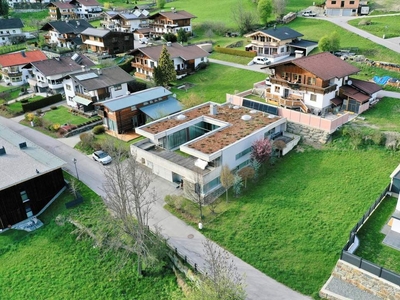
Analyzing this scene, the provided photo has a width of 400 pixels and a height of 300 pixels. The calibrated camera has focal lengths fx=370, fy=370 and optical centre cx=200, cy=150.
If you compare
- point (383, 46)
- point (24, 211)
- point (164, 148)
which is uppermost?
point (383, 46)

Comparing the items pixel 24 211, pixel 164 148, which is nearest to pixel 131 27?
pixel 164 148

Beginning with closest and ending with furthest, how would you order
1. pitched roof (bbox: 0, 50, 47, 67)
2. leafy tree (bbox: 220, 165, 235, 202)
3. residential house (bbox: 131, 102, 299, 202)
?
leafy tree (bbox: 220, 165, 235, 202) → residential house (bbox: 131, 102, 299, 202) → pitched roof (bbox: 0, 50, 47, 67)

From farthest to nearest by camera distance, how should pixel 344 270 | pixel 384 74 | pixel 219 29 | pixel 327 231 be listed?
pixel 219 29, pixel 384 74, pixel 327 231, pixel 344 270

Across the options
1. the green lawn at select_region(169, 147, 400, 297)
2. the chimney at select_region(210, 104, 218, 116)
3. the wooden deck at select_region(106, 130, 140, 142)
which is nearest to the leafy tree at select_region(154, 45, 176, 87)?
the wooden deck at select_region(106, 130, 140, 142)

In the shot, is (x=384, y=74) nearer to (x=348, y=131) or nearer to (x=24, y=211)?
(x=348, y=131)

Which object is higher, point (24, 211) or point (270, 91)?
point (270, 91)

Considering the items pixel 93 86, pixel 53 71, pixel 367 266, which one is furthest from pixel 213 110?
pixel 53 71

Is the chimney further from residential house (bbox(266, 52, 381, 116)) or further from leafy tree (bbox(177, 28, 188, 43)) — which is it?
leafy tree (bbox(177, 28, 188, 43))
